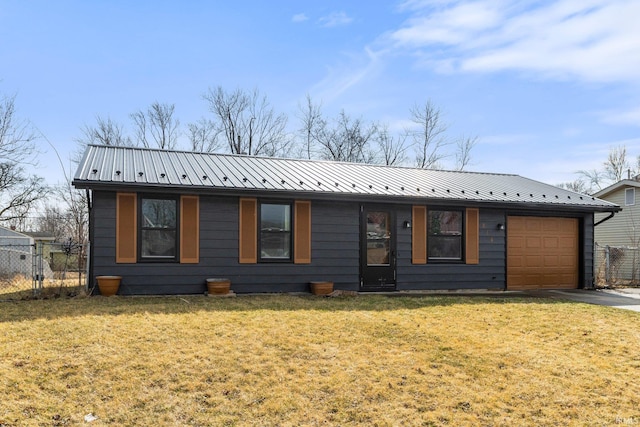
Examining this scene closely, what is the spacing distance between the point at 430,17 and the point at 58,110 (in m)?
15.3

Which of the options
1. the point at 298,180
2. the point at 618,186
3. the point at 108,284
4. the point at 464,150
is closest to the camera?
the point at 108,284

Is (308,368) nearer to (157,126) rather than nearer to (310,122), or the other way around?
(310,122)

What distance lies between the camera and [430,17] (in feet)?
33.9

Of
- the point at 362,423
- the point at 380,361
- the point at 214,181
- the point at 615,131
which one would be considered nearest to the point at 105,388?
the point at 362,423

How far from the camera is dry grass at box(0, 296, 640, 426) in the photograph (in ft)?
11.2

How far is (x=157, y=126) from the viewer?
975 inches

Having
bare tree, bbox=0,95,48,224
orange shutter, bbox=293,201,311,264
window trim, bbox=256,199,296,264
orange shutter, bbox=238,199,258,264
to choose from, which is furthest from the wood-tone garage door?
bare tree, bbox=0,95,48,224

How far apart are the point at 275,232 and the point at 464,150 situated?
1898 cm

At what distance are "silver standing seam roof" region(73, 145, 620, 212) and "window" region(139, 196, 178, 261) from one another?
0.50 metres

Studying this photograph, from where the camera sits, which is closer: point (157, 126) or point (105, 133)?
point (105, 133)

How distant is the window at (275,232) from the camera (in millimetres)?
9266

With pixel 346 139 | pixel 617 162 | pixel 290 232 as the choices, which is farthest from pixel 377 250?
pixel 617 162

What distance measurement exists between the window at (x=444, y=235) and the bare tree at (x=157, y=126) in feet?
59.8

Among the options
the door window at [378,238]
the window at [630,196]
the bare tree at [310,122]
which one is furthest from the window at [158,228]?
the window at [630,196]
